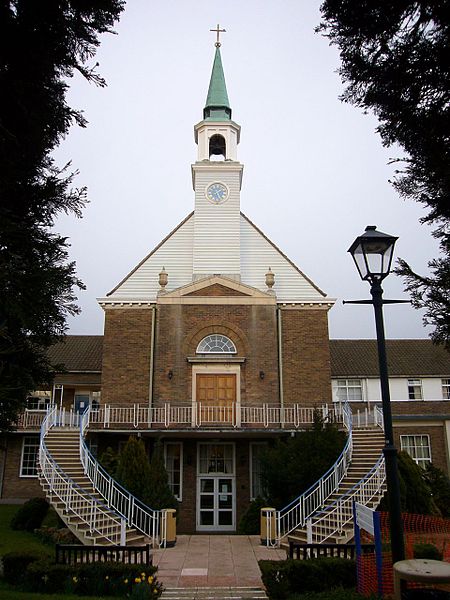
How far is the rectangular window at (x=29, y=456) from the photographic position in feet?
89.3

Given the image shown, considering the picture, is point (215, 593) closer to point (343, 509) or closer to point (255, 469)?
point (343, 509)

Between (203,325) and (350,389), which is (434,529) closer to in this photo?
(203,325)

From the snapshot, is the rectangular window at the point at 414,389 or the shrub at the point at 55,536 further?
the rectangular window at the point at 414,389

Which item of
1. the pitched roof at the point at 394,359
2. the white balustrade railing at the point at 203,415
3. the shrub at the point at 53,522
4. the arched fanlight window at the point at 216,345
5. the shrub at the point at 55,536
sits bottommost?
the shrub at the point at 55,536

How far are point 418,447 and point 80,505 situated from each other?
1835 cm

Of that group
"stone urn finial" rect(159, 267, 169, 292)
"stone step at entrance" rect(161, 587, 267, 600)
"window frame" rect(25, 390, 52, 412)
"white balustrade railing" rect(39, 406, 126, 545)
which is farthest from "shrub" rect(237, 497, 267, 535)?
"window frame" rect(25, 390, 52, 412)

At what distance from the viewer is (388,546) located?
488 inches

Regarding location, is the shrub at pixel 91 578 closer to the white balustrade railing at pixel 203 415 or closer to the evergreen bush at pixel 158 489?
the evergreen bush at pixel 158 489

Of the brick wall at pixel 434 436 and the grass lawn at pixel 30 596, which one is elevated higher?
the brick wall at pixel 434 436

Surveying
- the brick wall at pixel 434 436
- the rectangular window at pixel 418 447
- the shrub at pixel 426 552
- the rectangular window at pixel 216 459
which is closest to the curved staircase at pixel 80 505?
the rectangular window at pixel 216 459

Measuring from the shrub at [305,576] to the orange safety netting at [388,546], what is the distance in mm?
541

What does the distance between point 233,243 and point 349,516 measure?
13.2 metres

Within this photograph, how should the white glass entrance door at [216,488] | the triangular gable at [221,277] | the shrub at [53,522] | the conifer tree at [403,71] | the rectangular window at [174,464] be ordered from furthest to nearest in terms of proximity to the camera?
the triangular gable at [221,277], the rectangular window at [174,464], the white glass entrance door at [216,488], the shrub at [53,522], the conifer tree at [403,71]

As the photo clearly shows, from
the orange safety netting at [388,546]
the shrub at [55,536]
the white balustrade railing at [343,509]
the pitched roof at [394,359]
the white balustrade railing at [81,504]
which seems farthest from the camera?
the pitched roof at [394,359]
